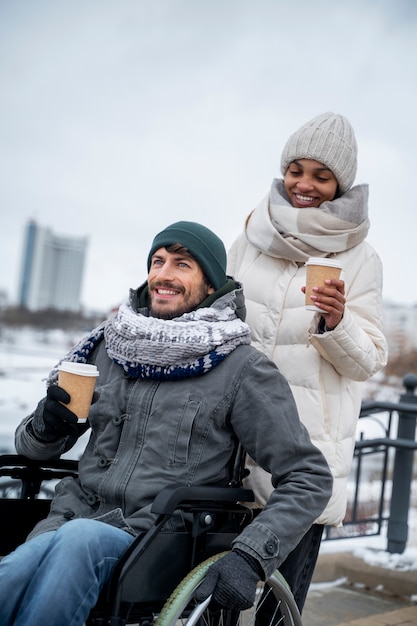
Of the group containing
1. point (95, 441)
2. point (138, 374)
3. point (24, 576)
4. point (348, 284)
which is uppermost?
point (348, 284)

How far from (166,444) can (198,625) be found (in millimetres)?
483

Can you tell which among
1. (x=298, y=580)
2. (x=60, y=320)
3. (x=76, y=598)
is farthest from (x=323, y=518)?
(x=60, y=320)

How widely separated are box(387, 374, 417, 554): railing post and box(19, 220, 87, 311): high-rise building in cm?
6992

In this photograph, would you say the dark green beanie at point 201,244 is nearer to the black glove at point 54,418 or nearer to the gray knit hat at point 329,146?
the gray knit hat at point 329,146

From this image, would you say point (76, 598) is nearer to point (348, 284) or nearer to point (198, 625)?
point (198, 625)

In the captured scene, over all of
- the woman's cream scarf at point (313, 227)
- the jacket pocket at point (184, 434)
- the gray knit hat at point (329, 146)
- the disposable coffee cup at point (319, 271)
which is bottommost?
the jacket pocket at point (184, 434)

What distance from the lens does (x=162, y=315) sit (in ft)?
7.75

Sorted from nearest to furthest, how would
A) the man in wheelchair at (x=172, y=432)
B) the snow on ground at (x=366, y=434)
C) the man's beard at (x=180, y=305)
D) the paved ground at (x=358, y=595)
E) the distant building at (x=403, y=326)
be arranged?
the man in wheelchair at (x=172, y=432), the man's beard at (x=180, y=305), the paved ground at (x=358, y=595), the snow on ground at (x=366, y=434), the distant building at (x=403, y=326)

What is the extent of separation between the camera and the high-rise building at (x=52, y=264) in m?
75.1

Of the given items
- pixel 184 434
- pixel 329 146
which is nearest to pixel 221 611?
pixel 184 434

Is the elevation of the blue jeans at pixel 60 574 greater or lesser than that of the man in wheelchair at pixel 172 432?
lesser

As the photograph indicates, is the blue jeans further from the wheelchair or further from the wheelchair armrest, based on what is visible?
the wheelchair armrest

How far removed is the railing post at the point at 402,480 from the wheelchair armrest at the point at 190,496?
2588 mm

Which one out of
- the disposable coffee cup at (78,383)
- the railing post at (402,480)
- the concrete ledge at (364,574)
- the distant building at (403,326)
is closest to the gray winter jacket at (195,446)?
the disposable coffee cup at (78,383)
